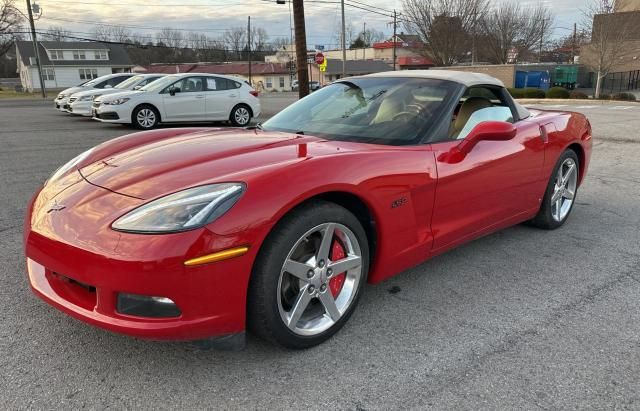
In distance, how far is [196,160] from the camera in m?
2.54

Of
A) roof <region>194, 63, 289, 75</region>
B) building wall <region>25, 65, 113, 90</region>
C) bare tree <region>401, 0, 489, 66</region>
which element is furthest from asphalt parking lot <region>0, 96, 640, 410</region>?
roof <region>194, 63, 289, 75</region>

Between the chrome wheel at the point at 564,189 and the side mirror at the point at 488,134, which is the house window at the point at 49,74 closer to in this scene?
the chrome wheel at the point at 564,189

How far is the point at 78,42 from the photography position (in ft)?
225

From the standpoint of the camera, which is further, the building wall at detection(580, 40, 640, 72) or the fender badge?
the building wall at detection(580, 40, 640, 72)

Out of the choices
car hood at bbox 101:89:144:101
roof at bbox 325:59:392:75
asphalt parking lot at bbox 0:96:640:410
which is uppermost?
roof at bbox 325:59:392:75

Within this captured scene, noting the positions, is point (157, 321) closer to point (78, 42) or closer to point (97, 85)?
point (97, 85)

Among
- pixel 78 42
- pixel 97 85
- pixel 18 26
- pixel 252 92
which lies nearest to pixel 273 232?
pixel 252 92

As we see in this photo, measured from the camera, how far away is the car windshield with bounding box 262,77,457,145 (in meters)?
3.10

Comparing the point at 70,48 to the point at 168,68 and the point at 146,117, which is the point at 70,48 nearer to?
the point at 168,68

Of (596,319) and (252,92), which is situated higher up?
(252,92)

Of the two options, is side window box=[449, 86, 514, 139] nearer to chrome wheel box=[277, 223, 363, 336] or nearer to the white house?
chrome wheel box=[277, 223, 363, 336]

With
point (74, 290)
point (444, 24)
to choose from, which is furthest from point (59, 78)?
point (74, 290)

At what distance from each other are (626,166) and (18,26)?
63.2 m

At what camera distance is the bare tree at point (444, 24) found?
158 ft
